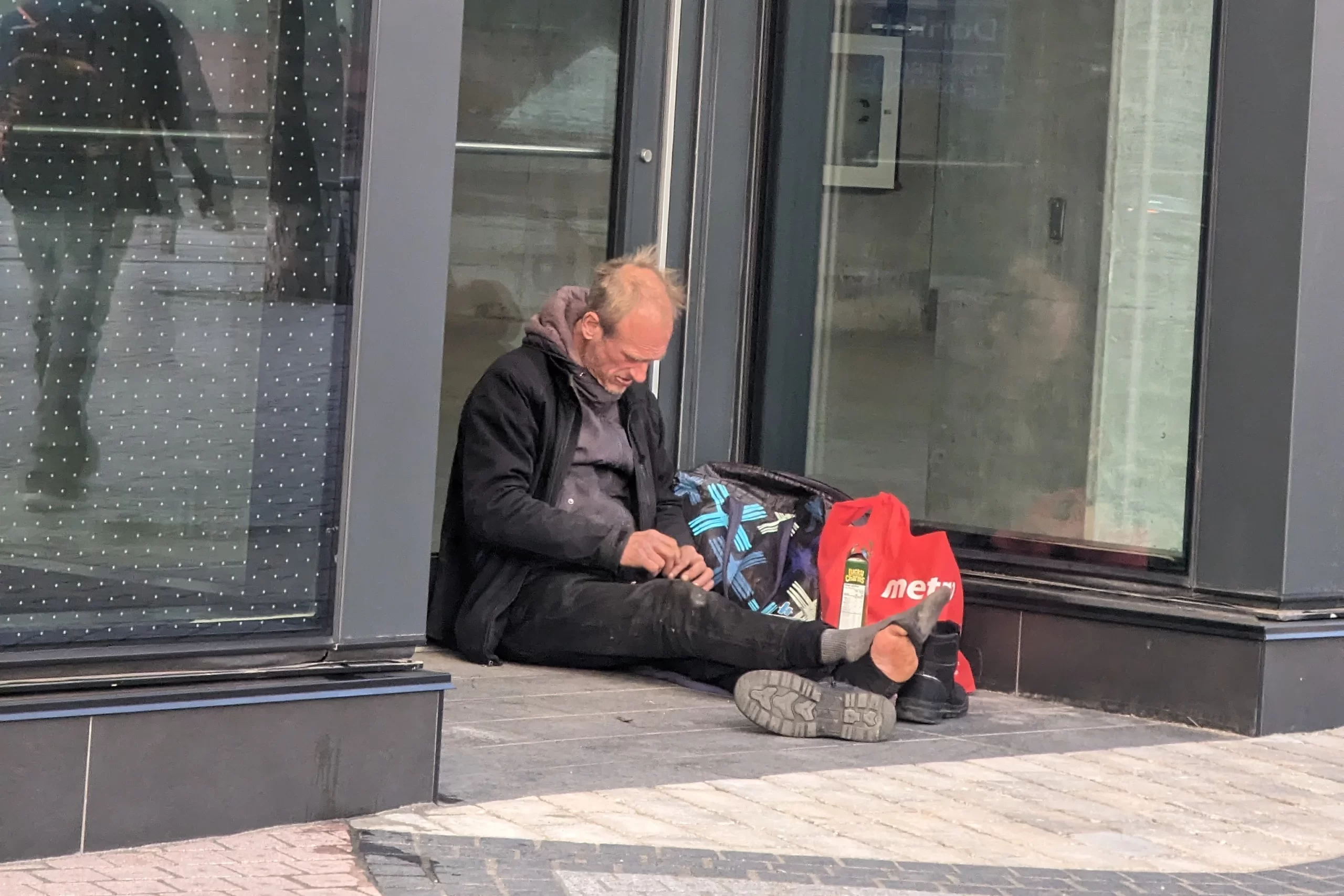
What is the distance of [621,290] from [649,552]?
848mm

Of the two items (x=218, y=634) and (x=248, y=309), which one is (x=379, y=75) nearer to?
(x=248, y=309)

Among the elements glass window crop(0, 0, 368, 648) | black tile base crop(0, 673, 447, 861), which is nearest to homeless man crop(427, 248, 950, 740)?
black tile base crop(0, 673, 447, 861)

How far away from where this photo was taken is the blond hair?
5.96 m

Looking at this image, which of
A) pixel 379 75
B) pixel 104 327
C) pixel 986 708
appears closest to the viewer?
pixel 104 327

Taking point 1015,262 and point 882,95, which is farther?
point 882,95

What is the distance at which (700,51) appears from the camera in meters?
7.06

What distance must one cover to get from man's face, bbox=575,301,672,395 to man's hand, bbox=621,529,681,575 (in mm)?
564

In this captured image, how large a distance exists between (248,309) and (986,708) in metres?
2.83

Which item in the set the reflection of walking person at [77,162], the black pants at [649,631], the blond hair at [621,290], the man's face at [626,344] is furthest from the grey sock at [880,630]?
the reflection of walking person at [77,162]

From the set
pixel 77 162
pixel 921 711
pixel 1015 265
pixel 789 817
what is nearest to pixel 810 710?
pixel 921 711

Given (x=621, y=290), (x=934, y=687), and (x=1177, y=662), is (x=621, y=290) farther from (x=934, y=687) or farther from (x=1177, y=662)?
(x=1177, y=662)

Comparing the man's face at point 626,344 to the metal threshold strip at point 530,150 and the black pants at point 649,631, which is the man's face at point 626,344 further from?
the metal threshold strip at point 530,150

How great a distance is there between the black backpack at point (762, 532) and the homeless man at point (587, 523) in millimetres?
102

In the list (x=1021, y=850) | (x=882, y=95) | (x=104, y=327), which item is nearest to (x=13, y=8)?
(x=104, y=327)
